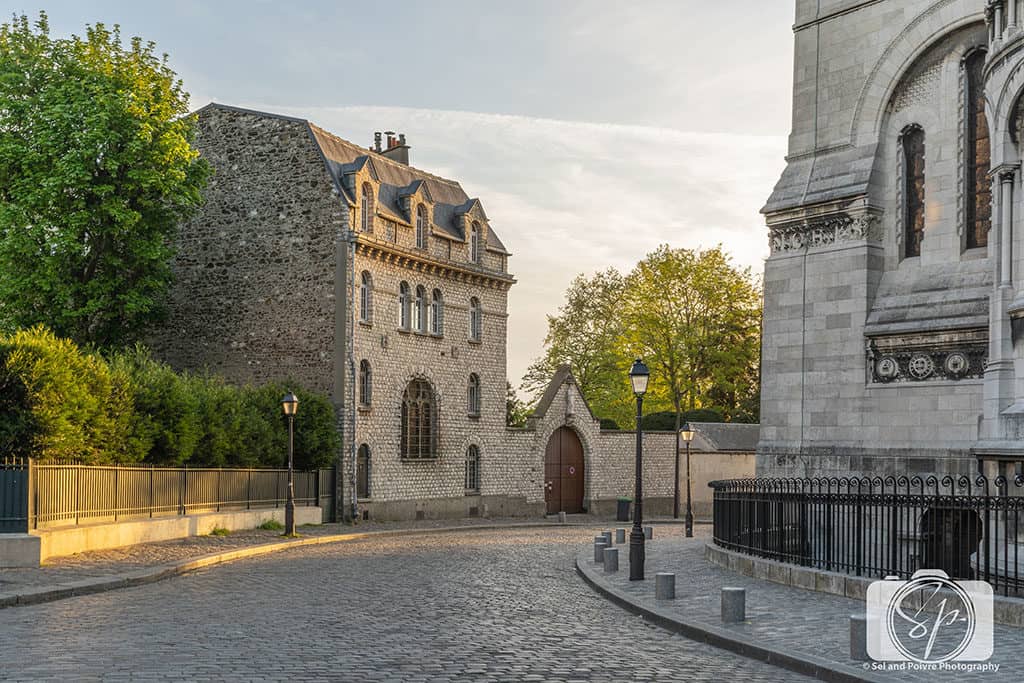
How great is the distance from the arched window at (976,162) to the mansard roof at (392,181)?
61.3ft

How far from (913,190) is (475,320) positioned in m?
21.1

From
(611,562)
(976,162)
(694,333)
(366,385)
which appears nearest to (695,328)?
(694,333)

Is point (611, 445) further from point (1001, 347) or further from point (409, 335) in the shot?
point (1001, 347)

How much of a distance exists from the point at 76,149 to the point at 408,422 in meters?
13.2

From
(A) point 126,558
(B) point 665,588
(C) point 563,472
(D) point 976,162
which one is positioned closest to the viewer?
(B) point 665,588

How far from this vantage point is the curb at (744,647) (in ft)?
31.9

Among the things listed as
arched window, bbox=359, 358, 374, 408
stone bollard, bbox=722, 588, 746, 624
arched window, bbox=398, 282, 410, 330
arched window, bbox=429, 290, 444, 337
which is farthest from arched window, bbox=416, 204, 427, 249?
stone bollard, bbox=722, 588, 746, 624

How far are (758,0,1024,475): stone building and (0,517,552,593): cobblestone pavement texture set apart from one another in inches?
451

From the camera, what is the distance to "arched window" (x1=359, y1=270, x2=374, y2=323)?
3600 cm

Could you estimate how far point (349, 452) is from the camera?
35281mm

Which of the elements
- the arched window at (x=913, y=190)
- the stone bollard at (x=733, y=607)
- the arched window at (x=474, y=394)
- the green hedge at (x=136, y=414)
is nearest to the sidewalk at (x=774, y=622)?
the stone bollard at (x=733, y=607)

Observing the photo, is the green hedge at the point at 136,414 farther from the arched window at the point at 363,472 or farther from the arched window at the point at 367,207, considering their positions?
the arched window at the point at 367,207

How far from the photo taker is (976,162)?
72.5ft

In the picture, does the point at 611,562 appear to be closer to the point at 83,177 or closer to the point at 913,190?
the point at 913,190
